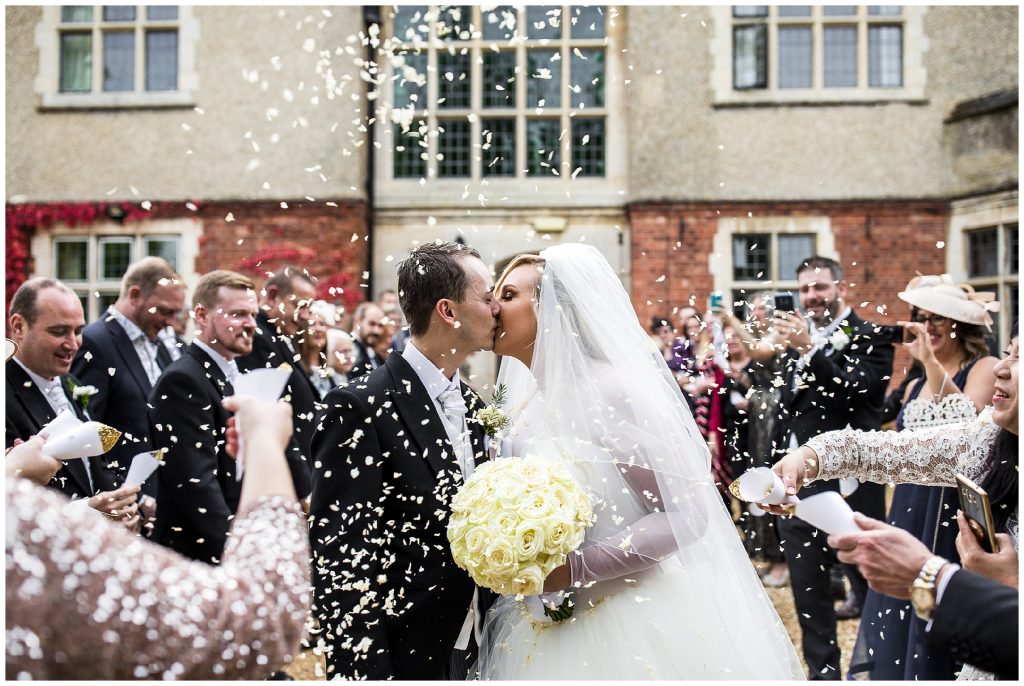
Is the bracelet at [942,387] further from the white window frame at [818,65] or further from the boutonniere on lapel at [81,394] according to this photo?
the white window frame at [818,65]

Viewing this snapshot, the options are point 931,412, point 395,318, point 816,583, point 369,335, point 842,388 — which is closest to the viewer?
point 931,412

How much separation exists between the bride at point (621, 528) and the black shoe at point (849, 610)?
383 centimetres

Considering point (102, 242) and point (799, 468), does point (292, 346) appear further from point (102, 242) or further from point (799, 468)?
point (102, 242)

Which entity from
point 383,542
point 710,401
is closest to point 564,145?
point 710,401

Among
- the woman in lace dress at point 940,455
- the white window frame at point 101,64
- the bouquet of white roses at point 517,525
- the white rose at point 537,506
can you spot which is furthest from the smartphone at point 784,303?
the white window frame at point 101,64

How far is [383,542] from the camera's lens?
279 centimetres

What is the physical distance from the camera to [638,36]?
1254 centimetres

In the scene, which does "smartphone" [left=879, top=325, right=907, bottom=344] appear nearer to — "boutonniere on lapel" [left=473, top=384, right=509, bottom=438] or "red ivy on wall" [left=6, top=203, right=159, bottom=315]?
"boutonniere on lapel" [left=473, top=384, right=509, bottom=438]

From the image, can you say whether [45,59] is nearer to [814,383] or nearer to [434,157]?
[434,157]

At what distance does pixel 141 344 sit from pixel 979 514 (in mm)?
4942

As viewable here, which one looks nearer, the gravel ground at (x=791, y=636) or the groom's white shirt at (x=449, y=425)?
the groom's white shirt at (x=449, y=425)

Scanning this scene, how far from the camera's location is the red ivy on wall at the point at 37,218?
12742mm

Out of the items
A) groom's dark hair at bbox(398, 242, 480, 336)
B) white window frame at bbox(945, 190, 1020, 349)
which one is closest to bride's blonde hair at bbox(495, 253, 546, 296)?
groom's dark hair at bbox(398, 242, 480, 336)

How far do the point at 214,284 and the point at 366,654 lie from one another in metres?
2.74
